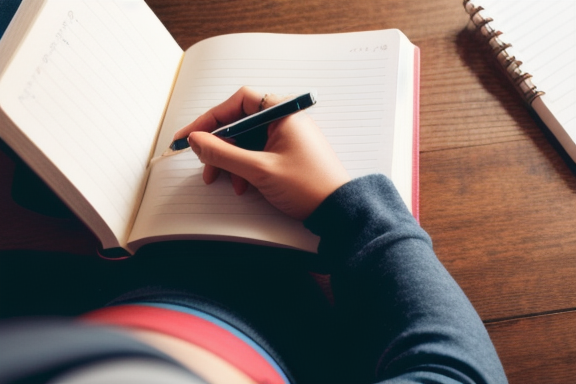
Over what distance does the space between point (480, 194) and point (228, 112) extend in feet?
1.02

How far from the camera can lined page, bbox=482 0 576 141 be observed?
1.91ft

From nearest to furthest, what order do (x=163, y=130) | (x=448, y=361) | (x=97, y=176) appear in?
(x=448, y=361) → (x=97, y=176) → (x=163, y=130)

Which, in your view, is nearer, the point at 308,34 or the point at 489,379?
the point at 489,379

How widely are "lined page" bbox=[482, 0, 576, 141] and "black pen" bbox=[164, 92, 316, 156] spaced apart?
30cm

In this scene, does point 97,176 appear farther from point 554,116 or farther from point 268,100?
point 554,116

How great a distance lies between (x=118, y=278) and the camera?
1.79ft

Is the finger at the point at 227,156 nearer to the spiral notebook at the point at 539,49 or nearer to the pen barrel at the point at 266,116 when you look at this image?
the pen barrel at the point at 266,116

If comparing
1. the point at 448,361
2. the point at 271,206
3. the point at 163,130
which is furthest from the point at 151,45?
the point at 448,361

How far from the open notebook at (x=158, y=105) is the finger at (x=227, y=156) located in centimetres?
3

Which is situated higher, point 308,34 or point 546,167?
point 308,34

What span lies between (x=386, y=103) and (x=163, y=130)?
0.90ft

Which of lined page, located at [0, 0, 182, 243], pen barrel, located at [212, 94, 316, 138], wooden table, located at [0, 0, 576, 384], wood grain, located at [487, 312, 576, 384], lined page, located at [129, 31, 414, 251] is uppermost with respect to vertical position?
lined page, located at [0, 0, 182, 243]

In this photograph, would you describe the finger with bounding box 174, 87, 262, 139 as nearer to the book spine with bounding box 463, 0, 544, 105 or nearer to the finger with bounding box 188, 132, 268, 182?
the finger with bounding box 188, 132, 268, 182

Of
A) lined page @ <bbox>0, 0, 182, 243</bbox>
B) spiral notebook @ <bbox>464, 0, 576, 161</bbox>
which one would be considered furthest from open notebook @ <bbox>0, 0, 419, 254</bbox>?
spiral notebook @ <bbox>464, 0, 576, 161</bbox>
